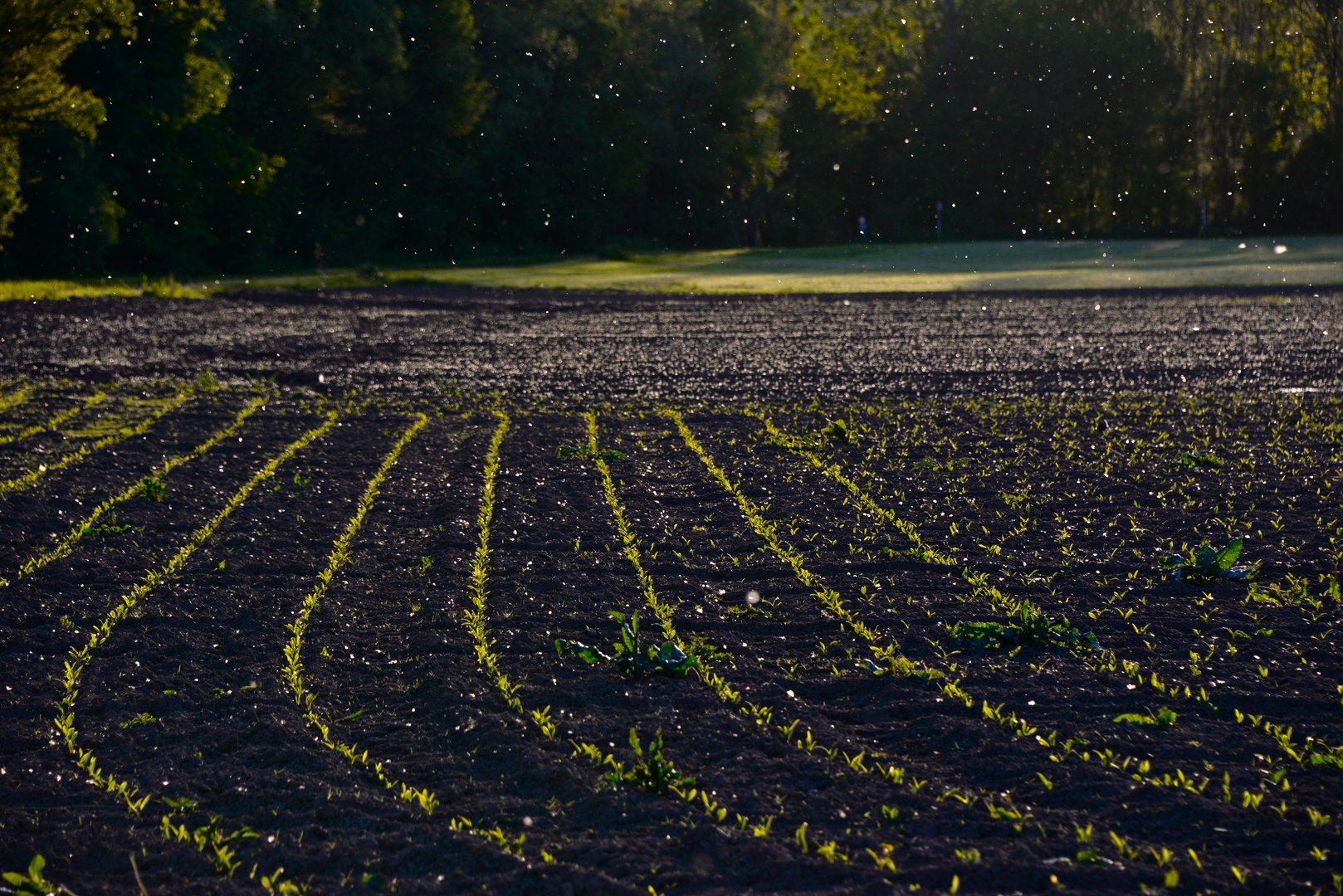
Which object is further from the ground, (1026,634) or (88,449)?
(88,449)

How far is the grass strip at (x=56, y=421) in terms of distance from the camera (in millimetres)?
9180

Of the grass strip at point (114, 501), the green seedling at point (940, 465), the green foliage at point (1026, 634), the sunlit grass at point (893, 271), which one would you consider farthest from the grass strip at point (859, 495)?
the sunlit grass at point (893, 271)

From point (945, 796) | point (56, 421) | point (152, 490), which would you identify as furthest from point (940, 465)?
point (56, 421)

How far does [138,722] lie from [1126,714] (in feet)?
11.9

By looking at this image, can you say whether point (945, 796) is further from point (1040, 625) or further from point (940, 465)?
point (940, 465)

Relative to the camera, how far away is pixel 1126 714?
4109 mm

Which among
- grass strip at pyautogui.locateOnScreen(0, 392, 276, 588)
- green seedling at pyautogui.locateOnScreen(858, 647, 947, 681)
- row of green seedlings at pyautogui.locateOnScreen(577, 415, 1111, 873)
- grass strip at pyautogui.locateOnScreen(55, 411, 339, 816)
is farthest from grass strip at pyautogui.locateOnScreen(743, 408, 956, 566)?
grass strip at pyautogui.locateOnScreen(0, 392, 276, 588)

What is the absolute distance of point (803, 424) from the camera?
9.92 m

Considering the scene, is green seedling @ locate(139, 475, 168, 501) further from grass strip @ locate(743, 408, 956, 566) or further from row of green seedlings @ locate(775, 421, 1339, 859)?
row of green seedlings @ locate(775, 421, 1339, 859)

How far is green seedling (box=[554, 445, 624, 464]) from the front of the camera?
27.9 ft

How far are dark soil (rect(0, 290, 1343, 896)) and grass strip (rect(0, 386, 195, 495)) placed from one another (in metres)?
0.16

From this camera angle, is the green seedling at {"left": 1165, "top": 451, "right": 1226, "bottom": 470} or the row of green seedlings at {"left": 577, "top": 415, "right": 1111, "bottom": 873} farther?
the green seedling at {"left": 1165, "top": 451, "right": 1226, "bottom": 470}

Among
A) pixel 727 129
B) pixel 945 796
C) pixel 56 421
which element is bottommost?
pixel 945 796

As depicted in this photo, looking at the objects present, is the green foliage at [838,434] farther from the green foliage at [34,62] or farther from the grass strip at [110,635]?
the green foliage at [34,62]
